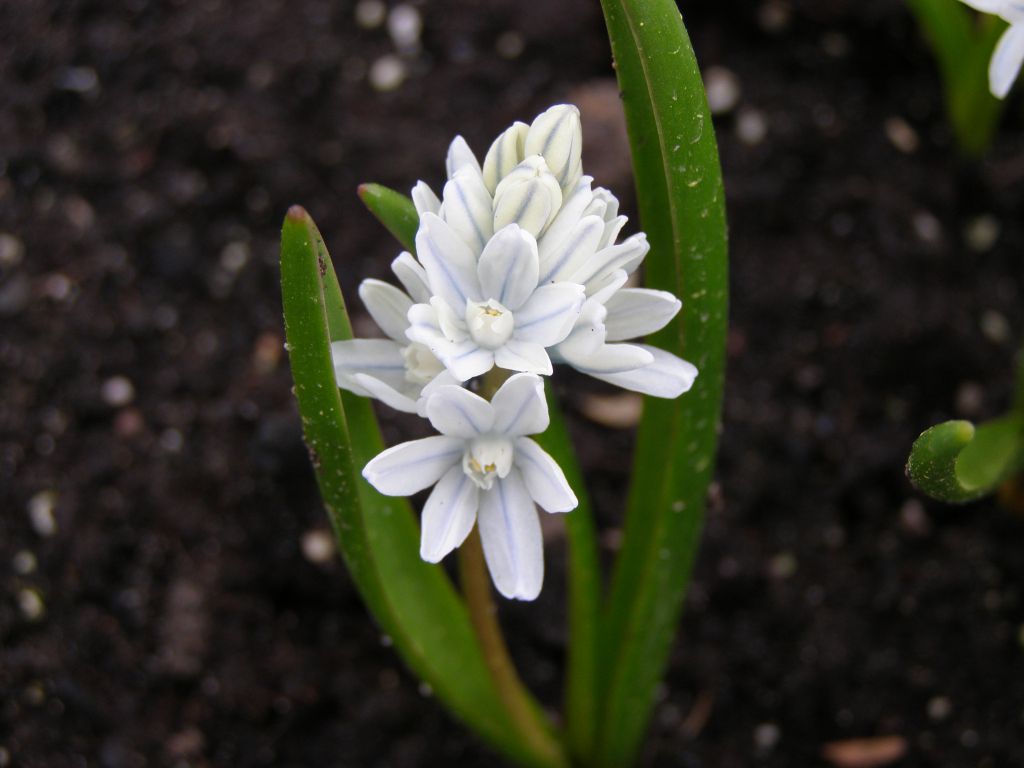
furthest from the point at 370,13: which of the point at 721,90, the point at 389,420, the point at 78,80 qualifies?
the point at 389,420

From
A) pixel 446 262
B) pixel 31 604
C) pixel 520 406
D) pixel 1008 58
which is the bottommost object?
pixel 31 604

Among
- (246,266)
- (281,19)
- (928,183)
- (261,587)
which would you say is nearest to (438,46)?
(281,19)

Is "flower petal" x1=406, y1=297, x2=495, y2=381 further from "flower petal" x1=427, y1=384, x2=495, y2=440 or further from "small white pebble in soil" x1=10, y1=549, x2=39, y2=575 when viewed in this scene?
"small white pebble in soil" x1=10, y1=549, x2=39, y2=575

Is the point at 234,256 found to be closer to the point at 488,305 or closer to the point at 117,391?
the point at 117,391

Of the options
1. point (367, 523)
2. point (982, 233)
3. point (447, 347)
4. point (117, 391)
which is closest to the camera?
point (447, 347)

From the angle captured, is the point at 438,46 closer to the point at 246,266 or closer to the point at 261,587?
the point at 246,266

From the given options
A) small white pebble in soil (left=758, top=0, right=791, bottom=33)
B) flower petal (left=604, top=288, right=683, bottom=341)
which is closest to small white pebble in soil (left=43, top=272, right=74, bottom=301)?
flower petal (left=604, top=288, right=683, bottom=341)
